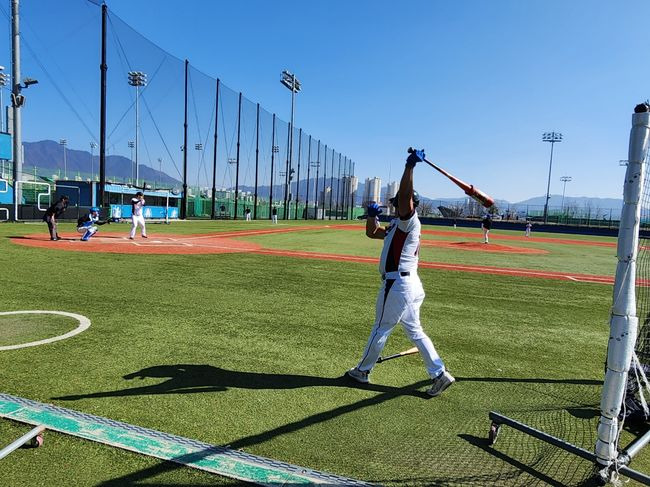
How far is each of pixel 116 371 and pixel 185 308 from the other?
264cm

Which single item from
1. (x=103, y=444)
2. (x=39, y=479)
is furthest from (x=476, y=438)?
(x=39, y=479)

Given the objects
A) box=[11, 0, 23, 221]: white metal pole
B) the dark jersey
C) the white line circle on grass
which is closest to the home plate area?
the dark jersey

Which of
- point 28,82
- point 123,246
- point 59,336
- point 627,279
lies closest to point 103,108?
point 28,82

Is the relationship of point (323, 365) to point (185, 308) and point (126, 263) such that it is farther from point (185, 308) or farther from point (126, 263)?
point (126, 263)

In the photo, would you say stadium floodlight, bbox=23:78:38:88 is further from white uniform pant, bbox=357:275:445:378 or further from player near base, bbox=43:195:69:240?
white uniform pant, bbox=357:275:445:378

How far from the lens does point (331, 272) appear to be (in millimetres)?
11609

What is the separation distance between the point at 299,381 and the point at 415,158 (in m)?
2.35

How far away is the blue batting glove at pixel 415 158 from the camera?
378 cm

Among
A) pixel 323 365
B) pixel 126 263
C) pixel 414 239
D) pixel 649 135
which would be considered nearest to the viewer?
pixel 649 135

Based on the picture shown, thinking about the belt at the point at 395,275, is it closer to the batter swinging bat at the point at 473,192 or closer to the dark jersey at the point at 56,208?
the batter swinging bat at the point at 473,192

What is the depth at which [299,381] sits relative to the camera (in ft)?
13.8

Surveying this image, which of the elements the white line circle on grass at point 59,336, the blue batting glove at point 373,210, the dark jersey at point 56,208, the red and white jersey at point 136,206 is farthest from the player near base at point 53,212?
the blue batting glove at point 373,210

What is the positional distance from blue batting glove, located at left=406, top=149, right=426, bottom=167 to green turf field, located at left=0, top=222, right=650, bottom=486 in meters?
2.11

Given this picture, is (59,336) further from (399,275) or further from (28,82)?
(28,82)
